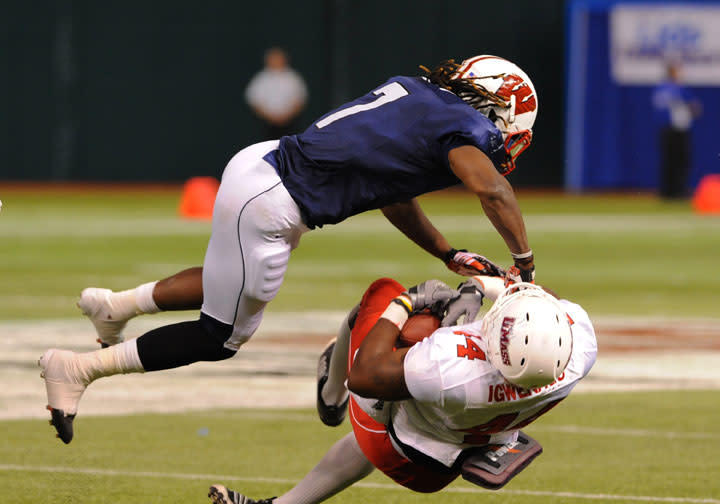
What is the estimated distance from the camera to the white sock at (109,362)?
6.39 m

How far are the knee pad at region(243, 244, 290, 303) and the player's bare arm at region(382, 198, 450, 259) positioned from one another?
673mm

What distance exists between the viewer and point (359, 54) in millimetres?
32969

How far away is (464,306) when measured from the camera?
5.57 metres

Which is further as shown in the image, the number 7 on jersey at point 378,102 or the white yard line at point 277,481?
the white yard line at point 277,481

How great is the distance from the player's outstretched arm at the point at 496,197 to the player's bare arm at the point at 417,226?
30.7 inches

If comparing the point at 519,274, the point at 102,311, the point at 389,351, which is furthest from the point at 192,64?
the point at 389,351

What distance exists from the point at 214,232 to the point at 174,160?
27.3 m

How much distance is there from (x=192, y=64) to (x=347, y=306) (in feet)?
68.0

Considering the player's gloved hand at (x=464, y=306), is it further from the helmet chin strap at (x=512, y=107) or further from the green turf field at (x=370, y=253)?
the green turf field at (x=370, y=253)

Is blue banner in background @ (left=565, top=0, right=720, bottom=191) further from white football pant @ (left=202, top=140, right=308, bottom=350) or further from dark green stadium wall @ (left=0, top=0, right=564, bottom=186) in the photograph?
white football pant @ (left=202, top=140, right=308, bottom=350)

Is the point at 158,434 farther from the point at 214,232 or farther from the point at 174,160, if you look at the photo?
the point at 174,160

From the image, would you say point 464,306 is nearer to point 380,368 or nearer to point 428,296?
point 428,296

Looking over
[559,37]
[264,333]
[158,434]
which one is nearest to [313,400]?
[158,434]

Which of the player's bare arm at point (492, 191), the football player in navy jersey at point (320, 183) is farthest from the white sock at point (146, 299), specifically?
the player's bare arm at point (492, 191)
